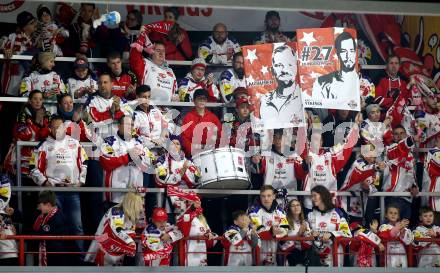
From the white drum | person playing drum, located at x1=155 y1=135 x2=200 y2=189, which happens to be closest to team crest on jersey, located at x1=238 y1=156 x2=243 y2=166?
the white drum

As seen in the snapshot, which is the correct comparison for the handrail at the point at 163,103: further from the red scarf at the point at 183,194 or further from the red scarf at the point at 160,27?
the red scarf at the point at 183,194

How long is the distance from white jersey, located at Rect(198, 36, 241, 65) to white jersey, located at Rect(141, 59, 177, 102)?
665mm

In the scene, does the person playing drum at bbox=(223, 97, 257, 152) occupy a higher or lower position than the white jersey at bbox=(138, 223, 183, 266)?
higher

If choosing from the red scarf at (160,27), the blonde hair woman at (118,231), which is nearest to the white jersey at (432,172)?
the red scarf at (160,27)

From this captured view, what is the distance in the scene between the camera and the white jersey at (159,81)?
15.4 m

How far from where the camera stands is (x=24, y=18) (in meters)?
15.6

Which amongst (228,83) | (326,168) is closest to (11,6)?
(228,83)

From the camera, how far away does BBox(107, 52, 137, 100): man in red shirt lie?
1508 centimetres

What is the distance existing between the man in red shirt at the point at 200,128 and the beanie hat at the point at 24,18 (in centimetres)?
232

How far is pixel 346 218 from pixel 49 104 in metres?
3.74

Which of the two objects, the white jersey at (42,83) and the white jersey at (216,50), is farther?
the white jersey at (216,50)

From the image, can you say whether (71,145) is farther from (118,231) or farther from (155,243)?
(155,243)

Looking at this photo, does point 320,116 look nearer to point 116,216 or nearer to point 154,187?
point 154,187

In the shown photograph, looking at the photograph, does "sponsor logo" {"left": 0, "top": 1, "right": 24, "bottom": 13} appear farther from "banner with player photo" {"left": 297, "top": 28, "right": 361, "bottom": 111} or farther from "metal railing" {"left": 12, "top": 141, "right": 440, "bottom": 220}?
"banner with player photo" {"left": 297, "top": 28, "right": 361, "bottom": 111}
